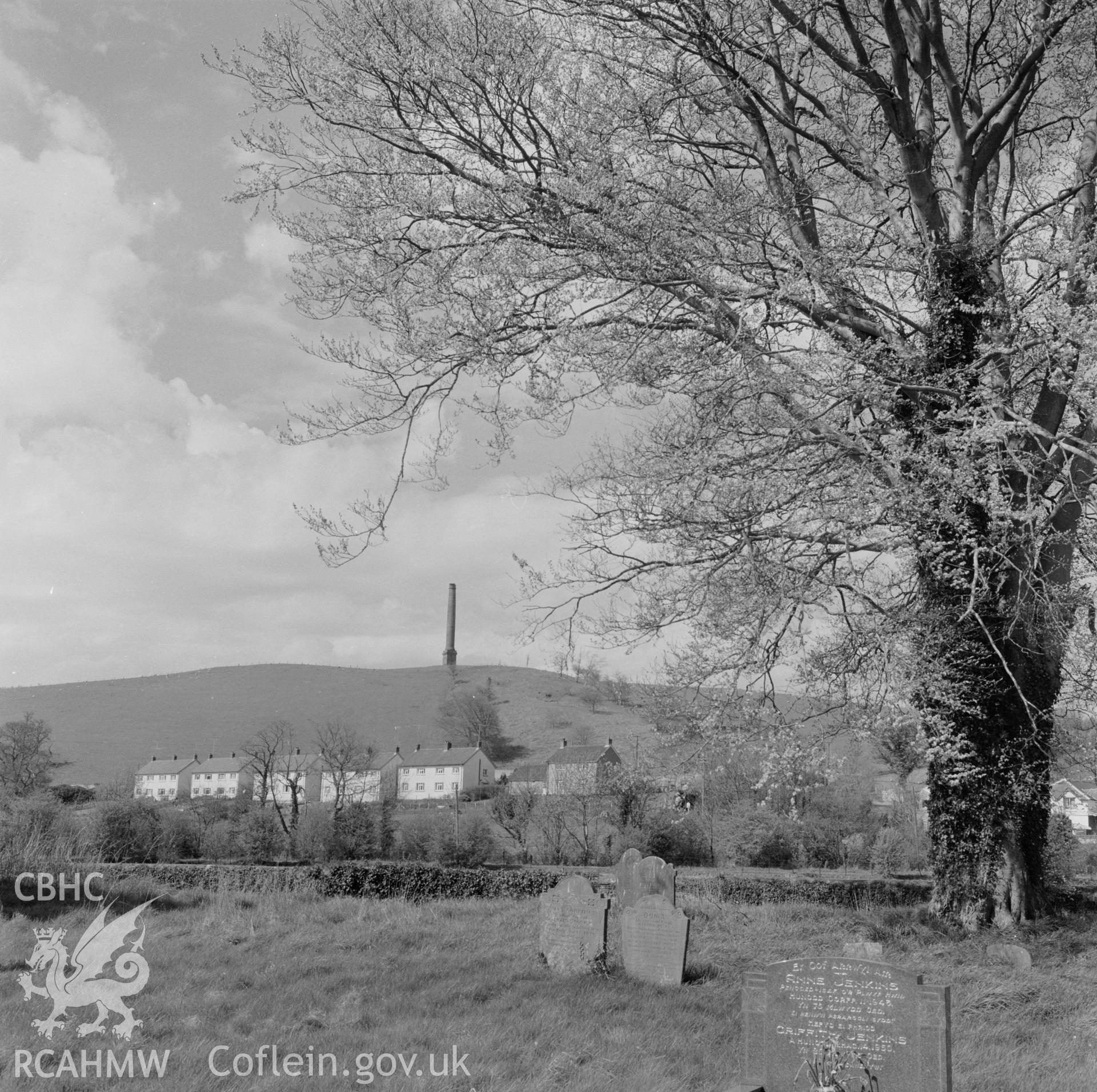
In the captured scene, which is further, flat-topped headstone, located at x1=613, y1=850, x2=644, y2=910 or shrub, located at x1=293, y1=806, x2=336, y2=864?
shrub, located at x1=293, y1=806, x2=336, y2=864

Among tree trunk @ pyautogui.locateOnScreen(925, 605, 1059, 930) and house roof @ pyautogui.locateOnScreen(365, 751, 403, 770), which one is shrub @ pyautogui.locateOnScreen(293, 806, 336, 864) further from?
house roof @ pyautogui.locateOnScreen(365, 751, 403, 770)

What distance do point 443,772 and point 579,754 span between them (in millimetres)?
21816

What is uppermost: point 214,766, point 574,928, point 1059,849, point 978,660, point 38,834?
point 978,660

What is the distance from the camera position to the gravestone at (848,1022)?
534cm

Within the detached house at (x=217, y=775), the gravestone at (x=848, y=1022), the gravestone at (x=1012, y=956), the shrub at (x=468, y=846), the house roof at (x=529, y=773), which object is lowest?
the detached house at (x=217, y=775)

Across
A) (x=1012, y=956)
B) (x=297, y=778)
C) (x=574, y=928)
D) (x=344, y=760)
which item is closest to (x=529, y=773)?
(x=344, y=760)

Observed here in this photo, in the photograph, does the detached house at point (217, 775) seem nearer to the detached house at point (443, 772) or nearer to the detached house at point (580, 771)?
the detached house at point (443, 772)

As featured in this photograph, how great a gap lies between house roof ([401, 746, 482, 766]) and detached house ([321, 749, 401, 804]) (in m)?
4.67

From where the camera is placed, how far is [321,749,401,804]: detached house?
150 ft

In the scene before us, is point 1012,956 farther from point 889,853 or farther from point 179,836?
point 179,836

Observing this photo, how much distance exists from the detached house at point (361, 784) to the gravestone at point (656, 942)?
27602 millimetres

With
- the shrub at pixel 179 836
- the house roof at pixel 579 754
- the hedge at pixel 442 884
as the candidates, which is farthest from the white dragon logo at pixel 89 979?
the house roof at pixel 579 754

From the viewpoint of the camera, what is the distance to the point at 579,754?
65.1 m

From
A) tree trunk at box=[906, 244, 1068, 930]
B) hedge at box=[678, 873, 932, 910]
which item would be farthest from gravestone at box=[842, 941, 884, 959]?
hedge at box=[678, 873, 932, 910]
